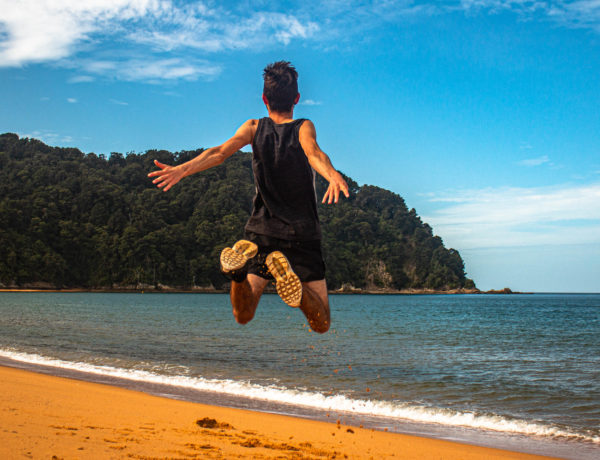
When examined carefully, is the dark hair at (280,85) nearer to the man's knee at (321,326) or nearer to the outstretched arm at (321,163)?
the outstretched arm at (321,163)

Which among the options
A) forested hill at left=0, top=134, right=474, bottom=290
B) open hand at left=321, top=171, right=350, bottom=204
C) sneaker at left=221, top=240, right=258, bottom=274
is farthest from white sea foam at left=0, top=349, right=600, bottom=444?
forested hill at left=0, top=134, right=474, bottom=290

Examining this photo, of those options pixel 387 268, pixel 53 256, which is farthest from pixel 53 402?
pixel 387 268

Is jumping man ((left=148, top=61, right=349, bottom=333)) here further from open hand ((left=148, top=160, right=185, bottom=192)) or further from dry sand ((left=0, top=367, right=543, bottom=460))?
dry sand ((left=0, top=367, right=543, bottom=460))

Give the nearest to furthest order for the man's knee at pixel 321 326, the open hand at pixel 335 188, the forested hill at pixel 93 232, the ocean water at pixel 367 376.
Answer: the open hand at pixel 335 188, the man's knee at pixel 321 326, the ocean water at pixel 367 376, the forested hill at pixel 93 232

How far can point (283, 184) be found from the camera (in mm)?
3180

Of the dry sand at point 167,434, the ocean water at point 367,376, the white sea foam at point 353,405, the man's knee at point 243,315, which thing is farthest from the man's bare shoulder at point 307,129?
the white sea foam at point 353,405

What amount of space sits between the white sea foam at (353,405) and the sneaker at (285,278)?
457 inches

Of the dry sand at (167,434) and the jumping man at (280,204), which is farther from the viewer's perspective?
the dry sand at (167,434)

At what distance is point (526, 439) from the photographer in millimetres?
12180

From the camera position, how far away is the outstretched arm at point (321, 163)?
2965mm

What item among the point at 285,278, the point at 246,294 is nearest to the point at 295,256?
the point at 285,278

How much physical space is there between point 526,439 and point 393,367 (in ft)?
36.2

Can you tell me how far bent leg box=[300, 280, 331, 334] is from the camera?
324 centimetres

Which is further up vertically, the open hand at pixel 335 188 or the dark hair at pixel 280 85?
the dark hair at pixel 280 85
